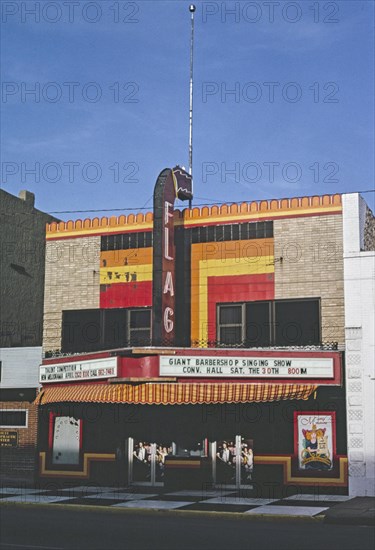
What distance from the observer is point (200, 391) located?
23.9 meters

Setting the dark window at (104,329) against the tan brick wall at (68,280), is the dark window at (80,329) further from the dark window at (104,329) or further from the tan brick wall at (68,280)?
the tan brick wall at (68,280)

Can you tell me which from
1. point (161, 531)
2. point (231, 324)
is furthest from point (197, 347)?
point (161, 531)

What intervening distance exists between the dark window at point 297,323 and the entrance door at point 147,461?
5.25 metres

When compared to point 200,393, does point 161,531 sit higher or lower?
lower

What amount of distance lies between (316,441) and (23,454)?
10246mm

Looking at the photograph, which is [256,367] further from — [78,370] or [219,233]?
[78,370]

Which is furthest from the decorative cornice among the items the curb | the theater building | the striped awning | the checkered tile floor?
the curb

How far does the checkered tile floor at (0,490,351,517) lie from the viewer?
21266mm

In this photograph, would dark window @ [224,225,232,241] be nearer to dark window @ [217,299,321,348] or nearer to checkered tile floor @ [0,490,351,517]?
dark window @ [217,299,321,348]

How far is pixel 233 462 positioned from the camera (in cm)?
2614

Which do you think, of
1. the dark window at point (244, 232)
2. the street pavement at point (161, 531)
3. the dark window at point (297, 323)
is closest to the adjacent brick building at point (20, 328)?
the street pavement at point (161, 531)

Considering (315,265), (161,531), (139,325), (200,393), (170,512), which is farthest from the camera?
(139,325)

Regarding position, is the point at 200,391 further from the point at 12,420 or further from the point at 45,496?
the point at 12,420

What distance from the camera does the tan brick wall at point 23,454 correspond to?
28.4 metres
